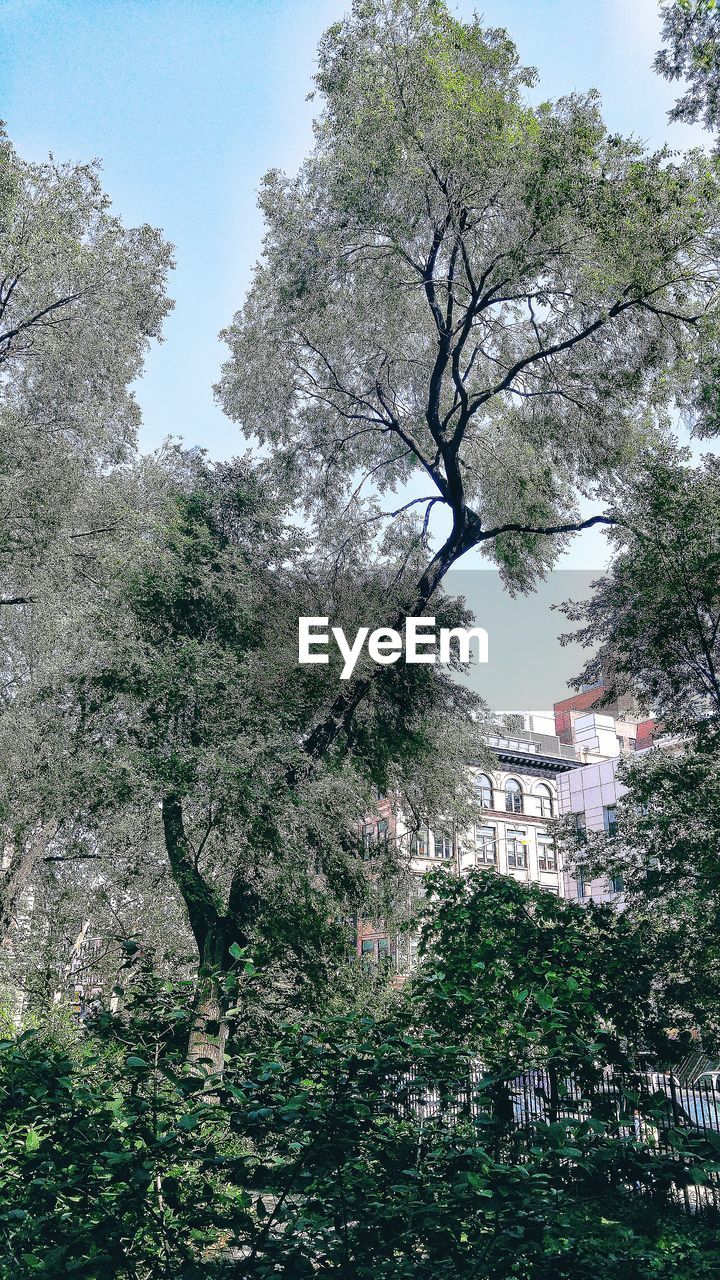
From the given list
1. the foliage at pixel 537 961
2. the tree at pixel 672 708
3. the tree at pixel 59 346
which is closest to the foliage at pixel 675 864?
the tree at pixel 672 708

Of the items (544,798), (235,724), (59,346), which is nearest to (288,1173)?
(235,724)

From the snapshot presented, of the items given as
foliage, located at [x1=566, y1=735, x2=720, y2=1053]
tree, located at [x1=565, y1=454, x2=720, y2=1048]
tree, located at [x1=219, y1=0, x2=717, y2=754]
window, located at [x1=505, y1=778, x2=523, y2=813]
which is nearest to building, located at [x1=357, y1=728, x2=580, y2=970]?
window, located at [x1=505, y1=778, x2=523, y2=813]

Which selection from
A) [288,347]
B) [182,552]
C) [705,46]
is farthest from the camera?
[288,347]

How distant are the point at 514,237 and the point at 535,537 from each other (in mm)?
6225

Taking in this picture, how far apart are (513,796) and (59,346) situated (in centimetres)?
4462

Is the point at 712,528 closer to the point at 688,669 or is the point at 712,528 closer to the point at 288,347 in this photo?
the point at 688,669

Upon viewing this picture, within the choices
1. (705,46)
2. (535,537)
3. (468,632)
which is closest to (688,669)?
(468,632)

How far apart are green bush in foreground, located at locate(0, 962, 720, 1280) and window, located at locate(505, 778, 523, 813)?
5320 cm

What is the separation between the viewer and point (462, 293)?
54.3ft

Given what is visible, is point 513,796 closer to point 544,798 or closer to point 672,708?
point 544,798

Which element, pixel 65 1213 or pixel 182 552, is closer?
pixel 65 1213

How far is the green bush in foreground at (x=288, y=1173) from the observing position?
3.30 metres

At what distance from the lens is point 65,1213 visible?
11.7 ft

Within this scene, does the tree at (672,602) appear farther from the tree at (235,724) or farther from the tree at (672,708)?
the tree at (235,724)
